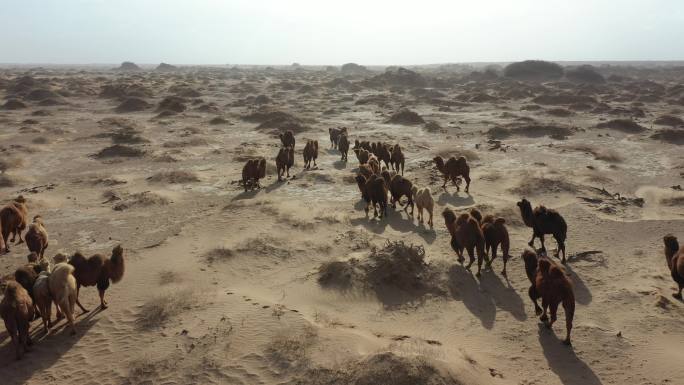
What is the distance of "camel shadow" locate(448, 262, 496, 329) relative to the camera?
8242 mm

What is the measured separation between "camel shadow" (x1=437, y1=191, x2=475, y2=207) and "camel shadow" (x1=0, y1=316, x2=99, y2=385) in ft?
36.3

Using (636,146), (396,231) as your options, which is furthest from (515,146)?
(396,231)

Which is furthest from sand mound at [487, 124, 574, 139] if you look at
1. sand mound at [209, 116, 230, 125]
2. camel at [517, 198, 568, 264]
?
sand mound at [209, 116, 230, 125]

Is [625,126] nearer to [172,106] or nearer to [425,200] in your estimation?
[425,200]

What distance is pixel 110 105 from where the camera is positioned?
4447 centimetres

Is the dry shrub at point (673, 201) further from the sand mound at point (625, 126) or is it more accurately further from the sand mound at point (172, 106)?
the sand mound at point (172, 106)

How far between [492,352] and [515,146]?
19.3m

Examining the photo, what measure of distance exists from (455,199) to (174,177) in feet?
37.1

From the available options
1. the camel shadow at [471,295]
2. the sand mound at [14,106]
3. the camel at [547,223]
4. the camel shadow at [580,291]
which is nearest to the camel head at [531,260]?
the camel shadow at [471,295]

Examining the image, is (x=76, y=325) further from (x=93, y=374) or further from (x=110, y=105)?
(x=110, y=105)

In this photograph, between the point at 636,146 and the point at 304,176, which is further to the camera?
the point at 636,146

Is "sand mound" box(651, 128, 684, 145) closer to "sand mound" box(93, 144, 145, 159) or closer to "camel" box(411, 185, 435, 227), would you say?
"camel" box(411, 185, 435, 227)

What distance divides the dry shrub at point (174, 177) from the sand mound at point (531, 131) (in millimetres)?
18452

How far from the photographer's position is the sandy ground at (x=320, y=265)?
677cm
